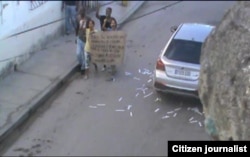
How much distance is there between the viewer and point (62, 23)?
14.4 m

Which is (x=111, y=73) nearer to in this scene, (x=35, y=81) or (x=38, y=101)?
(x=35, y=81)

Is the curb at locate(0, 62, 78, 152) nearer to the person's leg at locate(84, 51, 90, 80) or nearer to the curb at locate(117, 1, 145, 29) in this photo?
the person's leg at locate(84, 51, 90, 80)

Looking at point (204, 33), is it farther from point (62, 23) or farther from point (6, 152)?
point (62, 23)

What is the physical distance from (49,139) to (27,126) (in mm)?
694

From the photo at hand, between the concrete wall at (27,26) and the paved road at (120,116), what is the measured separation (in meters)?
1.20

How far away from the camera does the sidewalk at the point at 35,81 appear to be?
27.7 ft

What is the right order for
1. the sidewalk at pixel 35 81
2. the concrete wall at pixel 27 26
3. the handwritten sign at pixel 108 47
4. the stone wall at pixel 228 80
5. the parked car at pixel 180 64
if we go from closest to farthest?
the stone wall at pixel 228 80 < the sidewalk at pixel 35 81 < the parked car at pixel 180 64 < the concrete wall at pixel 27 26 < the handwritten sign at pixel 108 47

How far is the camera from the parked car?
9.30 meters

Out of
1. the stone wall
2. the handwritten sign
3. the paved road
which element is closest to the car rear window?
the paved road

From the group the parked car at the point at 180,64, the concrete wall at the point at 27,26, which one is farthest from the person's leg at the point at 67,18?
the parked car at the point at 180,64

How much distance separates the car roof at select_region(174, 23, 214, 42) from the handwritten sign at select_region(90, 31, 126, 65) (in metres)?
1.85

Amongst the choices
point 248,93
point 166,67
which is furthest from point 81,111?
point 248,93

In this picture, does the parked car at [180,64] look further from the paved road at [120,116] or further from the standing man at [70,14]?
the standing man at [70,14]

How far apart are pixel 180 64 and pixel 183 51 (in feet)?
1.39
